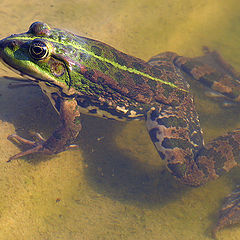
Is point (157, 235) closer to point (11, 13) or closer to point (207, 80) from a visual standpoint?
point (207, 80)

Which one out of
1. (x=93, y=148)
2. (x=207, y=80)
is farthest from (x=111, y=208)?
(x=207, y=80)

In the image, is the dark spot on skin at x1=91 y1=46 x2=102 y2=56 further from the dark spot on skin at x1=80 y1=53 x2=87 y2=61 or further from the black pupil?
the black pupil

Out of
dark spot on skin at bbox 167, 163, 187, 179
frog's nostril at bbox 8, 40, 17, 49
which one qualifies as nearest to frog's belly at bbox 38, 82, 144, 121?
frog's nostril at bbox 8, 40, 17, 49

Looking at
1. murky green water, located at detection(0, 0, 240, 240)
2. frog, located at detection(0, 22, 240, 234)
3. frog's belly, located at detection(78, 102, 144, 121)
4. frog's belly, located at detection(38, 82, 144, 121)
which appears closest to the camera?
frog, located at detection(0, 22, 240, 234)

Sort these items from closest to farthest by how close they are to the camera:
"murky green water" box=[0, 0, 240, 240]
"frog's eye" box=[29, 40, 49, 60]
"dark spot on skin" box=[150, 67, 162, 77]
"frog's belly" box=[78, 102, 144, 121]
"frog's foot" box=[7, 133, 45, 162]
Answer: "frog's eye" box=[29, 40, 49, 60]
"murky green water" box=[0, 0, 240, 240]
"frog's foot" box=[7, 133, 45, 162]
"frog's belly" box=[78, 102, 144, 121]
"dark spot on skin" box=[150, 67, 162, 77]

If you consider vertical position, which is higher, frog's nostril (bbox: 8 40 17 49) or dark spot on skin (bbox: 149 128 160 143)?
frog's nostril (bbox: 8 40 17 49)

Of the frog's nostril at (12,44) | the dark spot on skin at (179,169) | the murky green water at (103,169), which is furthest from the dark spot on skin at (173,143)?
the frog's nostril at (12,44)

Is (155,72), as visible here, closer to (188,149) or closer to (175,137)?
(175,137)
